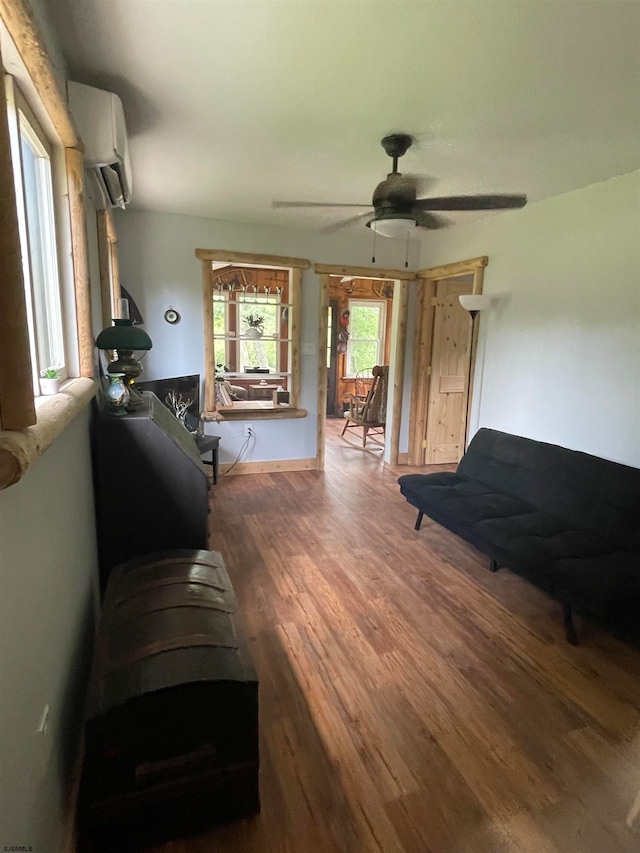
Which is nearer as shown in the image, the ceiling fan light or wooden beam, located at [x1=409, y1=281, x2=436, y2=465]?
the ceiling fan light

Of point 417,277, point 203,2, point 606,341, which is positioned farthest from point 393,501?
point 203,2

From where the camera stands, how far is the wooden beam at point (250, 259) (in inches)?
178

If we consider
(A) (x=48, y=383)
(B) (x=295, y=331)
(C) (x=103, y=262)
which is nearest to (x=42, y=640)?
(A) (x=48, y=383)

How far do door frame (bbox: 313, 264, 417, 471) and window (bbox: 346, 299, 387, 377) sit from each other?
3284 millimetres

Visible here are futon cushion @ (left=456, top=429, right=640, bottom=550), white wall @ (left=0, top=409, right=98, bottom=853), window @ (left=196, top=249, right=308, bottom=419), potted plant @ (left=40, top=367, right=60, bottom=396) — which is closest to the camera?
white wall @ (left=0, top=409, right=98, bottom=853)

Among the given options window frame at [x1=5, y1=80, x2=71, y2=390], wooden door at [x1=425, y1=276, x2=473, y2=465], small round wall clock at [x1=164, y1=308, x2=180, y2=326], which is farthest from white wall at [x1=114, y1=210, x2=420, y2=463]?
window frame at [x1=5, y1=80, x2=71, y2=390]

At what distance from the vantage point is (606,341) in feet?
10.5

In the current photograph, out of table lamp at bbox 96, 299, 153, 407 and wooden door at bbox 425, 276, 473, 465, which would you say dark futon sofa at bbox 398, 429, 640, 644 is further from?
table lamp at bbox 96, 299, 153, 407

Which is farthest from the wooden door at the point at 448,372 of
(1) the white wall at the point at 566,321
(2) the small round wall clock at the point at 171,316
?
(2) the small round wall clock at the point at 171,316

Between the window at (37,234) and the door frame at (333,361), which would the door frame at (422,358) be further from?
the window at (37,234)

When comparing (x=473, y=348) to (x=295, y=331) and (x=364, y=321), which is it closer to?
(x=295, y=331)

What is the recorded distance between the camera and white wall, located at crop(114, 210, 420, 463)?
4.35 metres

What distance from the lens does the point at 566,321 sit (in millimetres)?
3492

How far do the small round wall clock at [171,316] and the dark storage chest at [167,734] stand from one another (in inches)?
138
